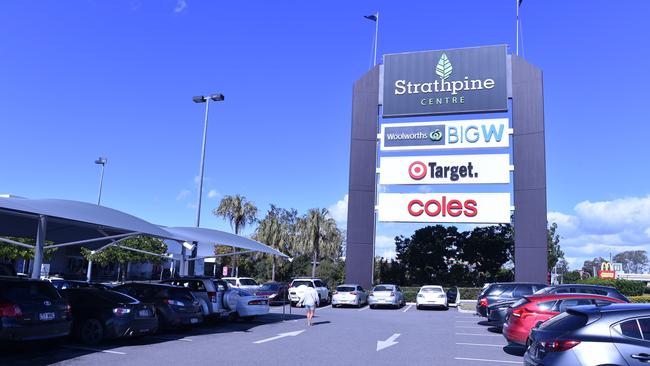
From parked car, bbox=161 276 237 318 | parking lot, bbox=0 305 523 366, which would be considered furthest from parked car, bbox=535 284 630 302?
parked car, bbox=161 276 237 318

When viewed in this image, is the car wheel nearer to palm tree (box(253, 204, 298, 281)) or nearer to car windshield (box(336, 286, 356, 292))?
car windshield (box(336, 286, 356, 292))

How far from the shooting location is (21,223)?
59.4ft

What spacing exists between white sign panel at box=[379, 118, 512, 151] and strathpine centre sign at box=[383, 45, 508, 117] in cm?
82

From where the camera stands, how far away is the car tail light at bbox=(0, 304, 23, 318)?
988 cm

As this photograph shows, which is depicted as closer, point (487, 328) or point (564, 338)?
point (564, 338)

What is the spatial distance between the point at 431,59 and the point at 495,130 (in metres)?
6.18

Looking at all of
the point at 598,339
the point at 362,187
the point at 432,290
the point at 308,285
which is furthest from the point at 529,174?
the point at 598,339

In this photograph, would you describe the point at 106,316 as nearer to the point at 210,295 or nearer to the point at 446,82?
the point at 210,295

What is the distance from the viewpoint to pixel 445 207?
104 feet

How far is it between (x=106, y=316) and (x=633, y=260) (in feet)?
619

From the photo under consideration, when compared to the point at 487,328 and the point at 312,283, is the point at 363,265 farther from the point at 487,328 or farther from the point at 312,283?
the point at 487,328

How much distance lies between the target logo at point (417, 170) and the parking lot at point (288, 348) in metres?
15.2

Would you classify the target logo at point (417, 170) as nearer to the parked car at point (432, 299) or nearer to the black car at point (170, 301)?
the parked car at point (432, 299)

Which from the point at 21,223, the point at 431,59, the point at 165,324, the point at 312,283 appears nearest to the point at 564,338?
the point at 165,324
